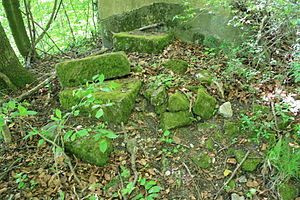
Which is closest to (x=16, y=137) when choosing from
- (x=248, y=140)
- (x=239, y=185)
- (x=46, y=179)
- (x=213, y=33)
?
(x=46, y=179)

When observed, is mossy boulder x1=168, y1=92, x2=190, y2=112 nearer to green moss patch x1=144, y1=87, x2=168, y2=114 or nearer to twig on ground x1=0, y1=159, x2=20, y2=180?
green moss patch x1=144, y1=87, x2=168, y2=114

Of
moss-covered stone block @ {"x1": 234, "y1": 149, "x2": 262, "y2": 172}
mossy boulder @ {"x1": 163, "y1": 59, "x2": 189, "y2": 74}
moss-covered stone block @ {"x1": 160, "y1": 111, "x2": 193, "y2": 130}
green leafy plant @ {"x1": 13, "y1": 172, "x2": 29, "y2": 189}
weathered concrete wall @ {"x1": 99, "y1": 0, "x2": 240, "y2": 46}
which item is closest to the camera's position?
green leafy plant @ {"x1": 13, "y1": 172, "x2": 29, "y2": 189}

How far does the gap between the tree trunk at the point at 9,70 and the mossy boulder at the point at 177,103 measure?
10.2 feet

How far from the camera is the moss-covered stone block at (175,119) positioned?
10.6 ft

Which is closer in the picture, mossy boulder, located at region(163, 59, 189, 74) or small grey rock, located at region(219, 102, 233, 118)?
small grey rock, located at region(219, 102, 233, 118)

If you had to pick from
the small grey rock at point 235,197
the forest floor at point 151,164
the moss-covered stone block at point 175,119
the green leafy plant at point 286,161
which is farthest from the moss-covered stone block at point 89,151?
the green leafy plant at point 286,161

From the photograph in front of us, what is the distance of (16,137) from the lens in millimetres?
3158

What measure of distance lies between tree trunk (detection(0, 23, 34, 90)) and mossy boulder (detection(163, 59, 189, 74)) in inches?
119

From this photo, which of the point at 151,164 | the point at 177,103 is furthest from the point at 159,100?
the point at 151,164

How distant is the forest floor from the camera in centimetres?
252

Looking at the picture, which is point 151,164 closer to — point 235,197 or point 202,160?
point 202,160

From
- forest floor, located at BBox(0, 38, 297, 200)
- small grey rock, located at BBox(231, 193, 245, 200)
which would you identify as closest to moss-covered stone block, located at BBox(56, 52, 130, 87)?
forest floor, located at BBox(0, 38, 297, 200)

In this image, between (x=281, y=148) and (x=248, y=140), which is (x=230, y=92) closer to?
(x=248, y=140)

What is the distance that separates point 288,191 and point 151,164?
179cm
